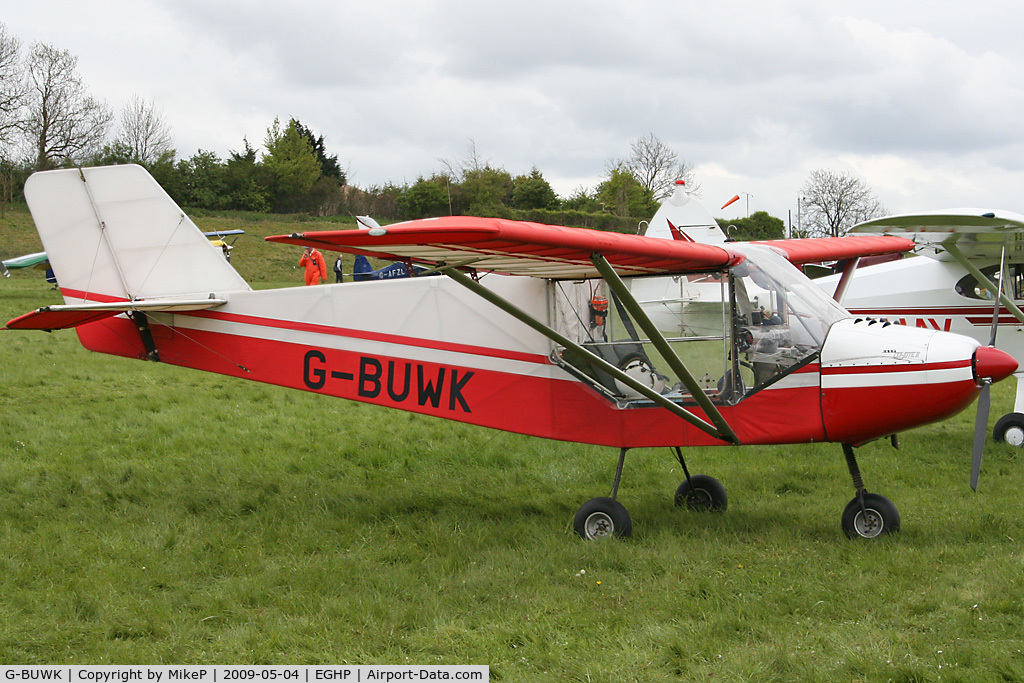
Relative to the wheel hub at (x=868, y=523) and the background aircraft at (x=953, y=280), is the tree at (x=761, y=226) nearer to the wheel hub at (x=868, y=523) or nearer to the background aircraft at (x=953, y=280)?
the background aircraft at (x=953, y=280)

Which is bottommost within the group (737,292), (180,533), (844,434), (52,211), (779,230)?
(180,533)

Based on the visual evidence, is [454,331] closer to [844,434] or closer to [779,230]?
[844,434]

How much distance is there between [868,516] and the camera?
6.05 metres

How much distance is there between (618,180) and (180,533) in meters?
44.2

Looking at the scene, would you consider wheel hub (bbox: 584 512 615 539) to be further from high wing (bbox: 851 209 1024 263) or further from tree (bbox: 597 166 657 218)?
tree (bbox: 597 166 657 218)

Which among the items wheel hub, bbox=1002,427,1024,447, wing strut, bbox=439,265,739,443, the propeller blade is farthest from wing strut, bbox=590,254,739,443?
wheel hub, bbox=1002,427,1024,447

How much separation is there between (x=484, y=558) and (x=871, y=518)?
9.61 feet

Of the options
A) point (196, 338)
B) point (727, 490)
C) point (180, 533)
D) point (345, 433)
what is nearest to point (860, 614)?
point (727, 490)

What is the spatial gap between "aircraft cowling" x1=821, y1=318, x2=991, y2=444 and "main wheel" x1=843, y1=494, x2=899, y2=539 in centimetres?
50

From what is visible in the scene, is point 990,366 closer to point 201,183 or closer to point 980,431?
point 980,431

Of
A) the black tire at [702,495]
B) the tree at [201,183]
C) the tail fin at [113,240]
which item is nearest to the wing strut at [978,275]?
the black tire at [702,495]

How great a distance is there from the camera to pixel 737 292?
607 centimetres

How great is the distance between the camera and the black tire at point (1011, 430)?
33.3ft

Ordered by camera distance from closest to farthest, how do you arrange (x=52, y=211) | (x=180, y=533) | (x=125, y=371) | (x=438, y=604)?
(x=438, y=604) → (x=180, y=533) → (x=52, y=211) → (x=125, y=371)
